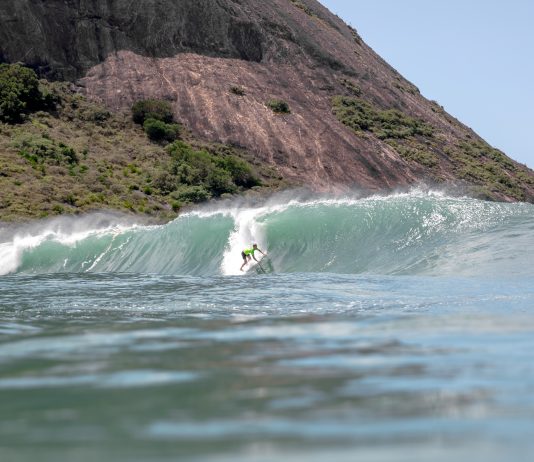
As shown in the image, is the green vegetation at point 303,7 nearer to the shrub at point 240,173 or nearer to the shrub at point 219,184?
the shrub at point 240,173

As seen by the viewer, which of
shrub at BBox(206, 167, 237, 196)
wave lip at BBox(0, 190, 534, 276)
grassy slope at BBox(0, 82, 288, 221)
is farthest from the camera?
shrub at BBox(206, 167, 237, 196)

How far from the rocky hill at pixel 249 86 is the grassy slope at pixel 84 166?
1.72m

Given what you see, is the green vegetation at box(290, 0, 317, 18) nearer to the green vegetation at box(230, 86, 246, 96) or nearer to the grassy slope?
the green vegetation at box(230, 86, 246, 96)

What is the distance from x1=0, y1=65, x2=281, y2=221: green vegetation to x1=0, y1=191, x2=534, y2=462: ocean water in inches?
807

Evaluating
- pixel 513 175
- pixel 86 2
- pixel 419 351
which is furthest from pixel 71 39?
pixel 419 351

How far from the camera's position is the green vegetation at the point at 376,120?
5544 centimetres

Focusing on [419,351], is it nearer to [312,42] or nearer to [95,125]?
[95,125]

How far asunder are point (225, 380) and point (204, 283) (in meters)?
12.1

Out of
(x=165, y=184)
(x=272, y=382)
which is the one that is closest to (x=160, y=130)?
(x=165, y=184)

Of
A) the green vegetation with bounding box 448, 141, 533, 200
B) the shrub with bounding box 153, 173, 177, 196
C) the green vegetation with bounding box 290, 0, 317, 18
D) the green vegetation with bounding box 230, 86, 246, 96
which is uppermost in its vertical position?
the green vegetation with bounding box 290, 0, 317, 18

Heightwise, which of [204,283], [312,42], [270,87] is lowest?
[204,283]

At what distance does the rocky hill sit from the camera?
51.7 m

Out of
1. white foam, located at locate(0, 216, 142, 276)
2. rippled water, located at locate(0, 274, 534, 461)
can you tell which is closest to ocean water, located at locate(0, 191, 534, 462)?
rippled water, located at locate(0, 274, 534, 461)

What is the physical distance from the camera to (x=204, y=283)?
60.1 feet
